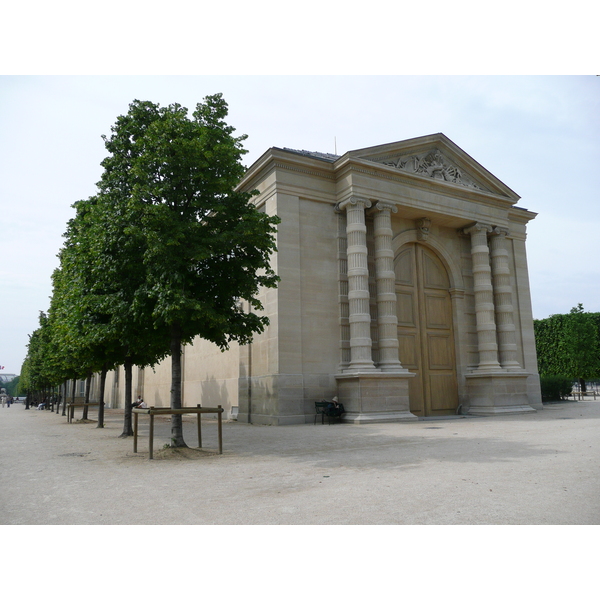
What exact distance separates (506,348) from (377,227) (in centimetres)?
933

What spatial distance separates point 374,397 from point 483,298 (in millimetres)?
9042

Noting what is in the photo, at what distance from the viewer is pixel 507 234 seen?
88.3 ft

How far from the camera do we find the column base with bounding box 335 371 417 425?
19234 mm

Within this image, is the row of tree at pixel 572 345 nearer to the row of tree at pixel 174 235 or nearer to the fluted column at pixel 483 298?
the fluted column at pixel 483 298

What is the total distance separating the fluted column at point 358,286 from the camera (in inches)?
794

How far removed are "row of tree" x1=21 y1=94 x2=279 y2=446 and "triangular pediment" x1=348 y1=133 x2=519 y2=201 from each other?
33.9 ft


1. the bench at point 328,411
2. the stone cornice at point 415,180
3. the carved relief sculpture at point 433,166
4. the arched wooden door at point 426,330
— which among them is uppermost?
the carved relief sculpture at point 433,166

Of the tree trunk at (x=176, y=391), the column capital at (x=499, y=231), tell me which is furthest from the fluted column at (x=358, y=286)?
the tree trunk at (x=176, y=391)

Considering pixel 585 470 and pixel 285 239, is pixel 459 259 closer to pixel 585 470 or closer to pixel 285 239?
pixel 285 239

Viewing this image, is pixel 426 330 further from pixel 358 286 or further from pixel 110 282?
Answer: pixel 110 282

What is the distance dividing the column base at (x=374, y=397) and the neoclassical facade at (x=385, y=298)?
2.1 inches

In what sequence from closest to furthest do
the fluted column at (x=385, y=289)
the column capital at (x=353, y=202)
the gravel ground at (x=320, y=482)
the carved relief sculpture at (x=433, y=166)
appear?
Result: the gravel ground at (x=320, y=482), the fluted column at (x=385, y=289), the column capital at (x=353, y=202), the carved relief sculpture at (x=433, y=166)

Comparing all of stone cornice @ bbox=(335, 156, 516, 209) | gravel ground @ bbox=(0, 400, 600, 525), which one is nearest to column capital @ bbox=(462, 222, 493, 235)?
stone cornice @ bbox=(335, 156, 516, 209)

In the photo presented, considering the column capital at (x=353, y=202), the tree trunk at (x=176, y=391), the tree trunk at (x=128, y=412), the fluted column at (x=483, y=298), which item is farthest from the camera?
the fluted column at (x=483, y=298)
